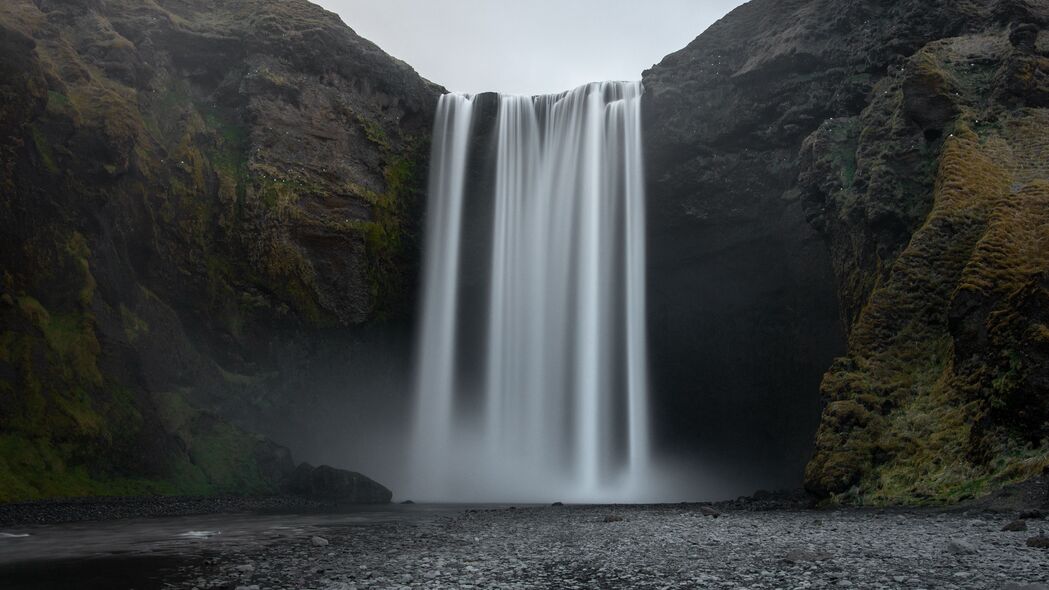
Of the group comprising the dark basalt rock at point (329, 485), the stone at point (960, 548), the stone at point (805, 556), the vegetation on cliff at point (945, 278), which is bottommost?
the stone at point (805, 556)

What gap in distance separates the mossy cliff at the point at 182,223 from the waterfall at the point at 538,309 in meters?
2.66

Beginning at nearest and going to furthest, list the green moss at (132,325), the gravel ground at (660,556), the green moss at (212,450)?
the gravel ground at (660,556) → the green moss at (212,450) → the green moss at (132,325)

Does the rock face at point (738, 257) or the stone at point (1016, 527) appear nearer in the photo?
the stone at point (1016, 527)

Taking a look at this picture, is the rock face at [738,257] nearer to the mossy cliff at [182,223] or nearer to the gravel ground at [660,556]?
the mossy cliff at [182,223]

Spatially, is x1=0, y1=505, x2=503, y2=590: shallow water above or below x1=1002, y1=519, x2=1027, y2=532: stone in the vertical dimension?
below

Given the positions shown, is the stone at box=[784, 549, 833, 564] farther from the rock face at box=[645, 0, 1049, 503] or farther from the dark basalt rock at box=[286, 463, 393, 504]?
the dark basalt rock at box=[286, 463, 393, 504]

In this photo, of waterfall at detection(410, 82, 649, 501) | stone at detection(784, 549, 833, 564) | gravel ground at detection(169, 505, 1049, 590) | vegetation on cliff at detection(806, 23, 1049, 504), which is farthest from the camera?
waterfall at detection(410, 82, 649, 501)

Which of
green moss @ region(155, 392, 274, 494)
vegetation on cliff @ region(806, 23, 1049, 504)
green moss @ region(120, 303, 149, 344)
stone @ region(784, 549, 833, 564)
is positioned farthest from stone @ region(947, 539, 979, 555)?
green moss @ region(120, 303, 149, 344)

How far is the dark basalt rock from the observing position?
27.8m

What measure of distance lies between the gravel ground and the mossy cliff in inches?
488

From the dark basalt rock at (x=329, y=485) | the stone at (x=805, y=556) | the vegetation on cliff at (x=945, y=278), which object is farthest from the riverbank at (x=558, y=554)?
the dark basalt rock at (x=329, y=485)

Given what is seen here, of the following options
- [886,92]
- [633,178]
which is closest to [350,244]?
[633,178]

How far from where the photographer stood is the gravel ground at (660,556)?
7.82 m

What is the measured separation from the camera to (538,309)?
35000 mm
